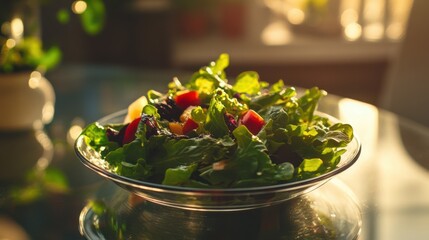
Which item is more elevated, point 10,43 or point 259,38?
point 10,43

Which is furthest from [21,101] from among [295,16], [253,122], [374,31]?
[374,31]

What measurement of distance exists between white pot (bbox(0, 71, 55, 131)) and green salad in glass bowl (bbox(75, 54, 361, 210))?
35 centimetres

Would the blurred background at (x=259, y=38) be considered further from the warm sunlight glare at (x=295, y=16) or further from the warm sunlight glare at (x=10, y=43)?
the warm sunlight glare at (x=10, y=43)

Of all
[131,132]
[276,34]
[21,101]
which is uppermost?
[131,132]

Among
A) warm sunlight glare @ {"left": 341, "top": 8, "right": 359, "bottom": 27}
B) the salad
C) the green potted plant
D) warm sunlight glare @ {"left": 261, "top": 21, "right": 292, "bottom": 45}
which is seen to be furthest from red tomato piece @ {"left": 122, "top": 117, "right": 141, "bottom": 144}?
warm sunlight glare @ {"left": 341, "top": 8, "right": 359, "bottom": 27}

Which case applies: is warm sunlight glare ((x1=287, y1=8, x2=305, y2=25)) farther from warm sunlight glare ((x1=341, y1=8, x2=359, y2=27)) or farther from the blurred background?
warm sunlight glare ((x1=341, y1=8, x2=359, y2=27))

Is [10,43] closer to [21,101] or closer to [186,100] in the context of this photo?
[21,101]

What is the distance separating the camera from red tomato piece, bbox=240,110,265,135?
806 millimetres

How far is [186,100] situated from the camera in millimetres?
916

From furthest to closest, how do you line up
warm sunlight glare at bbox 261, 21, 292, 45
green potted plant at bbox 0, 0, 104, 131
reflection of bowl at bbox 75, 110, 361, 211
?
warm sunlight glare at bbox 261, 21, 292, 45 < green potted plant at bbox 0, 0, 104, 131 < reflection of bowl at bbox 75, 110, 361, 211

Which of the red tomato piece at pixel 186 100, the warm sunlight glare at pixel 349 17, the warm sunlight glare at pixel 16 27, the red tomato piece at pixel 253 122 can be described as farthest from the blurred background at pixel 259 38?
the red tomato piece at pixel 253 122

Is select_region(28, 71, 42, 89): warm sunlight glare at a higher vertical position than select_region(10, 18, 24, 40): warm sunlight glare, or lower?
lower

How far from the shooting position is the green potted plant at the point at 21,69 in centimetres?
120

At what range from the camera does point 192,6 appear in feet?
10.2
